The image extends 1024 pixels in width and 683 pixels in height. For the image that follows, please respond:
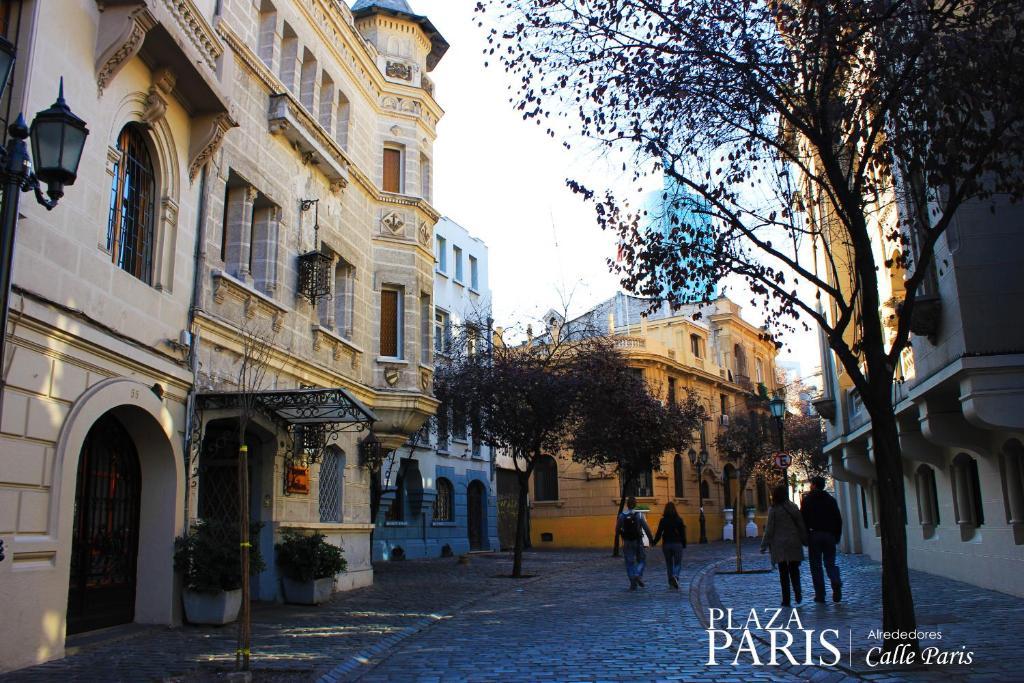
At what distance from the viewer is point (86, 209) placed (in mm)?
9773

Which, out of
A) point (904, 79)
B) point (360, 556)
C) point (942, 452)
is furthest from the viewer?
point (360, 556)

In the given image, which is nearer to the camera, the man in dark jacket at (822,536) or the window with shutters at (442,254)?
the man in dark jacket at (822,536)

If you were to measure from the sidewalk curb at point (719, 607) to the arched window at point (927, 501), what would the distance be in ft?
15.2

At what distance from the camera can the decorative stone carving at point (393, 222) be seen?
66.3 feet

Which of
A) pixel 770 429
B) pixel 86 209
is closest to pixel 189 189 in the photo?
pixel 86 209

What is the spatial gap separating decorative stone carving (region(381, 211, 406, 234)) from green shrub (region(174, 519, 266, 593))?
9.89 m

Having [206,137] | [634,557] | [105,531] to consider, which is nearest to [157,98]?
[206,137]

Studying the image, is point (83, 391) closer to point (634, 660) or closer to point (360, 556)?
point (634, 660)

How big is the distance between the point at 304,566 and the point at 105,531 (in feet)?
13.1

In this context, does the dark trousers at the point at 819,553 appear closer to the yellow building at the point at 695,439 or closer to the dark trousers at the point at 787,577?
the dark trousers at the point at 787,577

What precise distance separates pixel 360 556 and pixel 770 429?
39024mm

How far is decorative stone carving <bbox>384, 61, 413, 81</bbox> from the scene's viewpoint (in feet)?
69.3

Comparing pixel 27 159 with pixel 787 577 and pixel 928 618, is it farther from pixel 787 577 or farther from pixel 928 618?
pixel 787 577

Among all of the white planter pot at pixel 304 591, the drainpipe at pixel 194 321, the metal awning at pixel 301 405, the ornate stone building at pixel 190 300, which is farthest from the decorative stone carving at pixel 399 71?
the white planter pot at pixel 304 591
